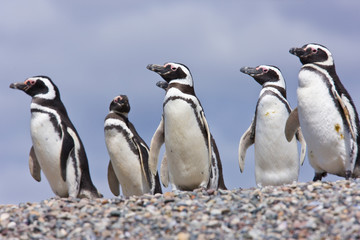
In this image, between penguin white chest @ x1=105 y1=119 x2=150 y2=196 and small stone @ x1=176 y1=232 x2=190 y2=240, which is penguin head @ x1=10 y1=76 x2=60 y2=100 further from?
small stone @ x1=176 y1=232 x2=190 y2=240

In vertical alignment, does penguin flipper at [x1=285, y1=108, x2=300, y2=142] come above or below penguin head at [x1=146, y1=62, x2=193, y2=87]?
below

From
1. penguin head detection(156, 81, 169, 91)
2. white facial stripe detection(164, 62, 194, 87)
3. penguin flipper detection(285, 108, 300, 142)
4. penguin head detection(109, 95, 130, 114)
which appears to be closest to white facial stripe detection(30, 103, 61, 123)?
penguin head detection(109, 95, 130, 114)

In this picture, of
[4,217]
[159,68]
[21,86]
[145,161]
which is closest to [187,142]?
[159,68]

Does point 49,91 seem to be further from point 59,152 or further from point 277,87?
point 277,87

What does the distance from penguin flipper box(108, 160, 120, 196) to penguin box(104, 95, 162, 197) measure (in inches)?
24.5

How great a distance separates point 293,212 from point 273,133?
3.47 metres

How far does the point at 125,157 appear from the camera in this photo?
10.9 meters

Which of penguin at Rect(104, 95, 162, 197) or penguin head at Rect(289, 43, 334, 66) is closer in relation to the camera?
penguin head at Rect(289, 43, 334, 66)

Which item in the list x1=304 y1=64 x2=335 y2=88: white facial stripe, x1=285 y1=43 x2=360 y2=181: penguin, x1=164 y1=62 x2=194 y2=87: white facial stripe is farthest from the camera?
x1=164 y1=62 x2=194 y2=87: white facial stripe

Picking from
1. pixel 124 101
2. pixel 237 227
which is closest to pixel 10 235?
pixel 237 227

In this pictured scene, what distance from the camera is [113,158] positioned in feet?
35.9

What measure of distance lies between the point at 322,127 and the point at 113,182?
Result: 4543 millimetres

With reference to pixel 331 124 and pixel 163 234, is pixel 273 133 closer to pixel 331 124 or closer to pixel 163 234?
pixel 331 124

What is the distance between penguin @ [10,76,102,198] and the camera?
9914mm
